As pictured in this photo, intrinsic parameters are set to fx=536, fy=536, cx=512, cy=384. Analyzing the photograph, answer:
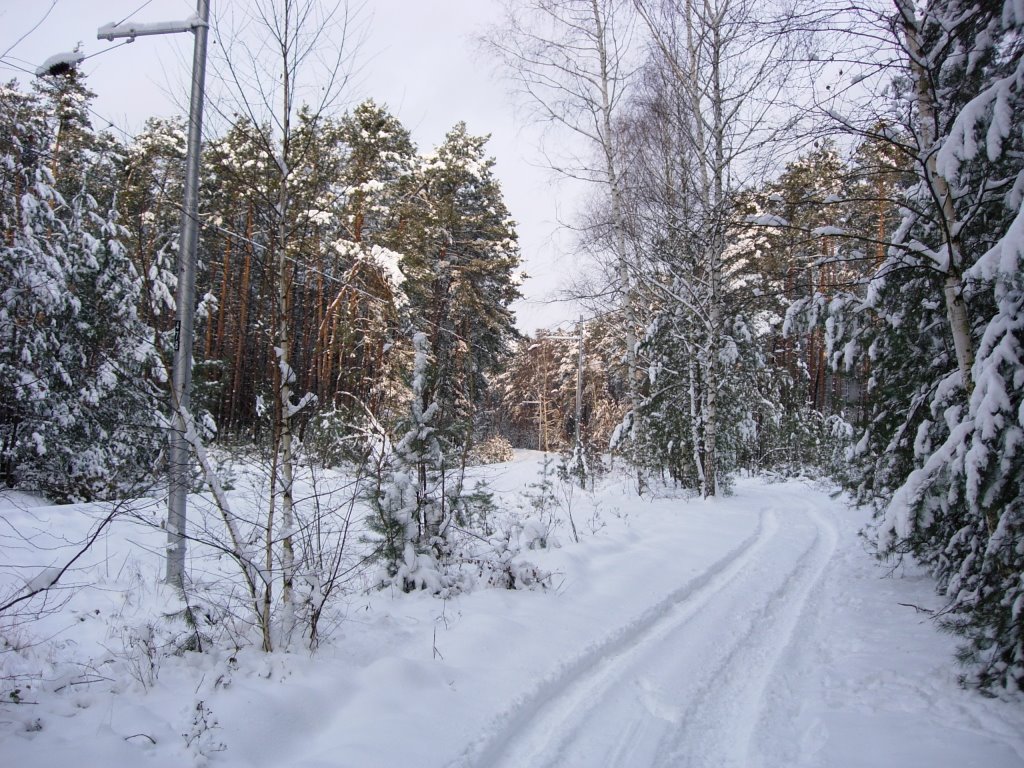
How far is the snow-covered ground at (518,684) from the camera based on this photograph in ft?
9.03

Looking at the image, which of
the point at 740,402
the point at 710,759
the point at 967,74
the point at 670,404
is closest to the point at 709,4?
the point at 967,74

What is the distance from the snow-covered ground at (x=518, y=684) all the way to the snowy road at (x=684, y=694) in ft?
0.05

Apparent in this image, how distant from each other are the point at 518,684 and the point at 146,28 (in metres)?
5.83

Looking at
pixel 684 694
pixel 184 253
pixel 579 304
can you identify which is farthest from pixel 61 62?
pixel 579 304

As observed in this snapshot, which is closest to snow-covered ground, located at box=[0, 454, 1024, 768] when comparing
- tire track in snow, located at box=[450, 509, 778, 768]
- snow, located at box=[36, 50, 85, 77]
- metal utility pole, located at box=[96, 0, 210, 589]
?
tire track in snow, located at box=[450, 509, 778, 768]

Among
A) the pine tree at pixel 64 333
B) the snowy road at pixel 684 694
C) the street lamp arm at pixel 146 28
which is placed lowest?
the snowy road at pixel 684 694

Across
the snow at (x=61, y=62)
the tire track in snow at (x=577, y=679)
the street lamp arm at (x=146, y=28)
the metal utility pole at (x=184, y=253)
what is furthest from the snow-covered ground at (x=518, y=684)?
the street lamp arm at (x=146, y=28)

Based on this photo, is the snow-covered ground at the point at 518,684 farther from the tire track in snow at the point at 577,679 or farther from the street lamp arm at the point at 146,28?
the street lamp arm at the point at 146,28

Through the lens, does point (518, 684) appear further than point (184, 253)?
No

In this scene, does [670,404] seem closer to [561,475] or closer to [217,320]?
[561,475]

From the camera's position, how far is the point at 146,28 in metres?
4.41

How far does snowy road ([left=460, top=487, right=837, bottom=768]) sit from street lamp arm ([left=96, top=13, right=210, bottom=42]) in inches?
220

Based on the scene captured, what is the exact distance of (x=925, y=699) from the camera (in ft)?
11.4

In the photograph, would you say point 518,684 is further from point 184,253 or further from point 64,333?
point 64,333
